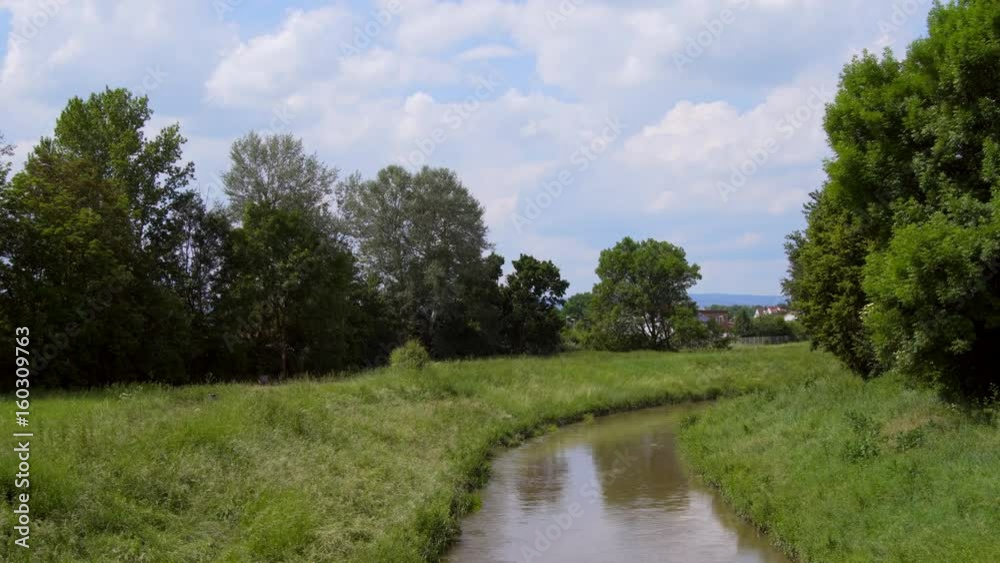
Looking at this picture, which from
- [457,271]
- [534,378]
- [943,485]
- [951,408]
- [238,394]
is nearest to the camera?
[943,485]

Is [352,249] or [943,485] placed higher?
[352,249]

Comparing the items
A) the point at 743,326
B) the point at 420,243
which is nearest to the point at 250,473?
the point at 420,243

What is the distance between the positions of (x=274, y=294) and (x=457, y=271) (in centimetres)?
1705

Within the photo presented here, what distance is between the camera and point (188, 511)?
12227 mm

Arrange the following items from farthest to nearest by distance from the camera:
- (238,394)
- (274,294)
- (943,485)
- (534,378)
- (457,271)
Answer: (457,271) → (274,294) → (534,378) → (238,394) → (943,485)

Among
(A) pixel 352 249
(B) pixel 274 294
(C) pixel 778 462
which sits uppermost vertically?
(A) pixel 352 249

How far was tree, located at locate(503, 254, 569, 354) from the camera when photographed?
65375mm

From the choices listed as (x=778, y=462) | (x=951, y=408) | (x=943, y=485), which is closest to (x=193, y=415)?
(x=778, y=462)

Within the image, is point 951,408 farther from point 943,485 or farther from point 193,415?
point 193,415

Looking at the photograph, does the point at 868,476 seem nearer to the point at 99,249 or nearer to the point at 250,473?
the point at 250,473

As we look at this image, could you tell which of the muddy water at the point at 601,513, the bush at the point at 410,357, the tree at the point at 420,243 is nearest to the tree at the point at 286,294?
the bush at the point at 410,357

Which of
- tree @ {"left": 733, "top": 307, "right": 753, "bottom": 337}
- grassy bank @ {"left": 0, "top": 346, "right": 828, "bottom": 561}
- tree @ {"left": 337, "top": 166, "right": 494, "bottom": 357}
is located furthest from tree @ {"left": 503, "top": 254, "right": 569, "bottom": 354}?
tree @ {"left": 733, "top": 307, "right": 753, "bottom": 337}

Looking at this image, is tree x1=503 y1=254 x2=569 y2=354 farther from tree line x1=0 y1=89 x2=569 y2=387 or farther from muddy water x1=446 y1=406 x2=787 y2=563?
muddy water x1=446 y1=406 x2=787 y2=563

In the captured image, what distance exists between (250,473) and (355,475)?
2.60m
